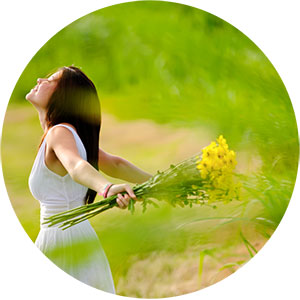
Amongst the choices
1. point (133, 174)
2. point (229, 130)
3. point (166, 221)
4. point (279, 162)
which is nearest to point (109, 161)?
point (133, 174)

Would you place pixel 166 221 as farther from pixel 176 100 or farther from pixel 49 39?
pixel 49 39

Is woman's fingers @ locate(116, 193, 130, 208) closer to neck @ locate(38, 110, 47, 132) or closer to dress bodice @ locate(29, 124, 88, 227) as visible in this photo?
dress bodice @ locate(29, 124, 88, 227)

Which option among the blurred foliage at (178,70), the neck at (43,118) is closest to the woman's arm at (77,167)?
the neck at (43,118)

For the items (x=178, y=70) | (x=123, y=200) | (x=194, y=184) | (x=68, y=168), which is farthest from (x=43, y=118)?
(x=194, y=184)

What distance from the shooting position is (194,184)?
2.68 m

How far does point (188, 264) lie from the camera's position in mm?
2771

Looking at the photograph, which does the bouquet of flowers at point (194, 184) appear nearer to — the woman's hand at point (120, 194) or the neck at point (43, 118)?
the woman's hand at point (120, 194)

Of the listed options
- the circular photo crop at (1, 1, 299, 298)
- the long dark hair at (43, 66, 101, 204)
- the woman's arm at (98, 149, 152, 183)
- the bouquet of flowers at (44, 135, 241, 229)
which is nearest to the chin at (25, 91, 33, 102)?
the circular photo crop at (1, 1, 299, 298)

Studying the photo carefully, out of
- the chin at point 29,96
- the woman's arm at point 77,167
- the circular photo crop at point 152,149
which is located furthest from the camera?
the chin at point 29,96

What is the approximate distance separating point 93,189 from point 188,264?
58 centimetres

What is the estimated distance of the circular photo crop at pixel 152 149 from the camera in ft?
8.95

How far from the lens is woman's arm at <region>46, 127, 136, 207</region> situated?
8.61 ft

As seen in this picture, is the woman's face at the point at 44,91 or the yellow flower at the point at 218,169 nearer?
the yellow flower at the point at 218,169

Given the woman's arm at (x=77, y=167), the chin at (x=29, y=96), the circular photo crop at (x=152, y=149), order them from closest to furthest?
the woman's arm at (x=77, y=167), the circular photo crop at (x=152, y=149), the chin at (x=29, y=96)
